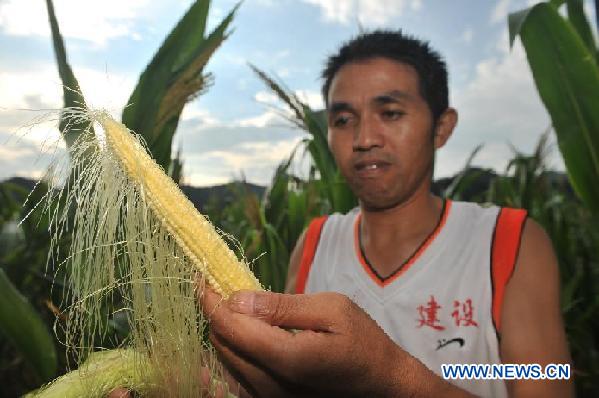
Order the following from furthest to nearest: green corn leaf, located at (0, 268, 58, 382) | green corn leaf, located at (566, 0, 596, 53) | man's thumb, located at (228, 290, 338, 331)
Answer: green corn leaf, located at (566, 0, 596, 53) < green corn leaf, located at (0, 268, 58, 382) < man's thumb, located at (228, 290, 338, 331)

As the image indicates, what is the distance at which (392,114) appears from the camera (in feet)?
4.44

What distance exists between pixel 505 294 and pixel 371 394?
61cm

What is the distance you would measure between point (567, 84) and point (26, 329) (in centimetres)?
158

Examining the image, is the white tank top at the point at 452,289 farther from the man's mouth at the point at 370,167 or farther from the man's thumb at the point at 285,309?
the man's thumb at the point at 285,309

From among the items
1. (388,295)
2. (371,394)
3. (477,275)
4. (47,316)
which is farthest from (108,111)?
(47,316)

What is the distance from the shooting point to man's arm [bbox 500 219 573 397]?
115 cm

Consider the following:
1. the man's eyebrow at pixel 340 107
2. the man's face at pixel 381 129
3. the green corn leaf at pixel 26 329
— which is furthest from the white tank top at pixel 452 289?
the green corn leaf at pixel 26 329

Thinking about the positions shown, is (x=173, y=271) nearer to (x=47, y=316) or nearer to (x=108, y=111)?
(x=108, y=111)

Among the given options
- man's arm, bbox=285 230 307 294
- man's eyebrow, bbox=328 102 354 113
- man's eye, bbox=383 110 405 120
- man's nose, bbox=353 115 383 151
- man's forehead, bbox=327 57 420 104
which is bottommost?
man's arm, bbox=285 230 307 294

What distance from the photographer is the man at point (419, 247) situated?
1.20m

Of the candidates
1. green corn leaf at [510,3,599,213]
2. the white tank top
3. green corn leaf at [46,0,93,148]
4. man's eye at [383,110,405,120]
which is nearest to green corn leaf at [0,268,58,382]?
green corn leaf at [46,0,93,148]

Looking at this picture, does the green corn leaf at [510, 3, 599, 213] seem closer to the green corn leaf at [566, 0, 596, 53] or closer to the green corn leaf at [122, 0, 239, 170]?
the green corn leaf at [566, 0, 596, 53]

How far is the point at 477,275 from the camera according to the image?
1.27 meters

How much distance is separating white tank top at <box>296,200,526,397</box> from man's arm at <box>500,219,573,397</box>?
0.02m
